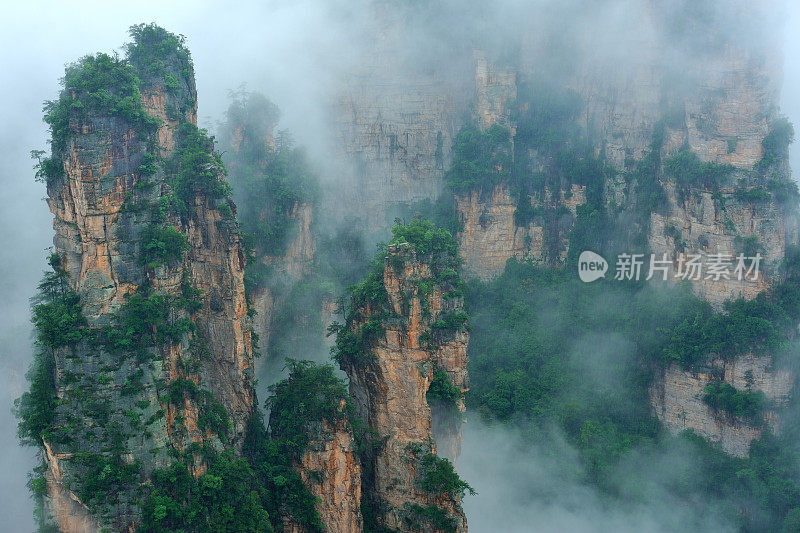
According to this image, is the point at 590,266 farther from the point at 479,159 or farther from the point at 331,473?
the point at 331,473

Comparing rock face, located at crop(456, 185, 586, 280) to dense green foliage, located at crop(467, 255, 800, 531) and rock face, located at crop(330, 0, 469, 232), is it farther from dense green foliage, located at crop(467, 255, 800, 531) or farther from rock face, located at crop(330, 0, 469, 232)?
rock face, located at crop(330, 0, 469, 232)

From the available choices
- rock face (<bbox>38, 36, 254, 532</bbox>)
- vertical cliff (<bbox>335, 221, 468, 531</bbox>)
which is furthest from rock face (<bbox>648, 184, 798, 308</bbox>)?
rock face (<bbox>38, 36, 254, 532</bbox>)

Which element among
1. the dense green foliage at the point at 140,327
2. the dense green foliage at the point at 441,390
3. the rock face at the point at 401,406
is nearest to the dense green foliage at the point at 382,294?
the rock face at the point at 401,406

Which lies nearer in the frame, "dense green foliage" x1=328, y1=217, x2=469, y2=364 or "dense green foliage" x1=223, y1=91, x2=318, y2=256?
"dense green foliage" x1=328, y1=217, x2=469, y2=364

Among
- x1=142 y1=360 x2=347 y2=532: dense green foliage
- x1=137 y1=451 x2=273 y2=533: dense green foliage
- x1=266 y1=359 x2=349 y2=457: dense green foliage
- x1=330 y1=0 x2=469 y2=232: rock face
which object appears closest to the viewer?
x1=137 y1=451 x2=273 y2=533: dense green foliage

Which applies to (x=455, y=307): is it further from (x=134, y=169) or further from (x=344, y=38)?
(x=344, y=38)

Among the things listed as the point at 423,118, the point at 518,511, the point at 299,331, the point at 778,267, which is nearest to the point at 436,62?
the point at 423,118

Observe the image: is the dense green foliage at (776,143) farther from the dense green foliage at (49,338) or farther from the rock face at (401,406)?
the dense green foliage at (49,338)
